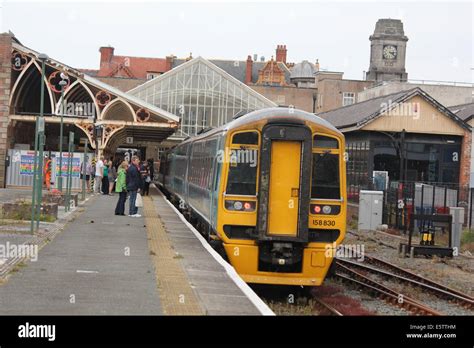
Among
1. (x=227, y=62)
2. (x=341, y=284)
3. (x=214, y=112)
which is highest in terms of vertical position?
(x=227, y=62)

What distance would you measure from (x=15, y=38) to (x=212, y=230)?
84.1ft

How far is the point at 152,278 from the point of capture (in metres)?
11.3

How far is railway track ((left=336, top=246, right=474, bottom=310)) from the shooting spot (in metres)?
14.6

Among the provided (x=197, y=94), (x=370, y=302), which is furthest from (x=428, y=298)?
(x=197, y=94)

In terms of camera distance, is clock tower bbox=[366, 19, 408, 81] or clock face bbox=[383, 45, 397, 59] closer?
clock tower bbox=[366, 19, 408, 81]

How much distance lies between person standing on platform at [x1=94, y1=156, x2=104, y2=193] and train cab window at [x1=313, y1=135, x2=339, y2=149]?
69.5 ft

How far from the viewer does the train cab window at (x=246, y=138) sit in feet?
45.3

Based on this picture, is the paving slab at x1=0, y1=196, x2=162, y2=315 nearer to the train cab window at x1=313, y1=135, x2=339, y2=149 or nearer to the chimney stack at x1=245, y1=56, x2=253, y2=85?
the train cab window at x1=313, y1=135, x2=339, y2=149

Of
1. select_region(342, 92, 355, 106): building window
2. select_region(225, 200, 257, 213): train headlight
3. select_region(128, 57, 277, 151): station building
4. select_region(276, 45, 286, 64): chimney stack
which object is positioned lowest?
select_region(225, 200, 257, 213): train headlight

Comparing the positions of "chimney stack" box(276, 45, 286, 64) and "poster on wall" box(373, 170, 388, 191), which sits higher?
"chimney stack" box(276, 45, 286, 64)

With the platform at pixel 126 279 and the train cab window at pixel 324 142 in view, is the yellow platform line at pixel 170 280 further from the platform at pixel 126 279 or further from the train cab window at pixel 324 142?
the train cab window at pixel 324 142

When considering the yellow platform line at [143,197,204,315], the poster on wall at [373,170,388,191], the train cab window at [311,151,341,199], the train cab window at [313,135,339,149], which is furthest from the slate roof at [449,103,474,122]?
the train cab window at [311,151,341,199]
